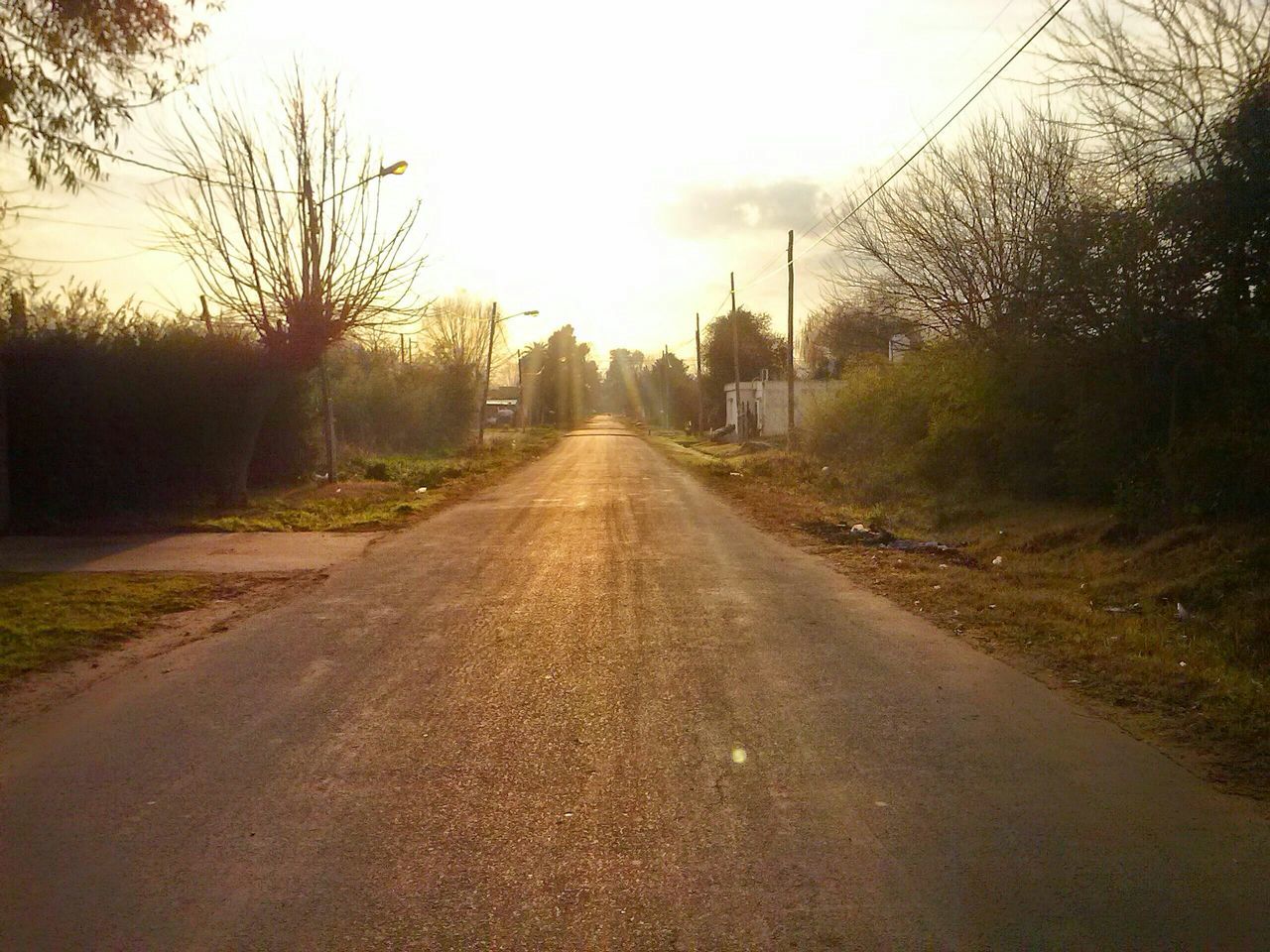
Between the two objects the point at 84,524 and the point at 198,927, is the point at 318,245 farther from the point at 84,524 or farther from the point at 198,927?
the point at 198,927

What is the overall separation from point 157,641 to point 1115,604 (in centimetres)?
887

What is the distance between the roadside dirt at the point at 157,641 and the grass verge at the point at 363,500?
205 inches

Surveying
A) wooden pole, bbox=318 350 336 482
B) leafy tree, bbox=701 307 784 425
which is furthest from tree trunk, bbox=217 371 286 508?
leafy tree, bbox=701 307 784 425

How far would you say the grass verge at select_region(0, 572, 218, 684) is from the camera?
8758 mm

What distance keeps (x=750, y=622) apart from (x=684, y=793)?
4340 millimetres

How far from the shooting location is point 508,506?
21.8 metres

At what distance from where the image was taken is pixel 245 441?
810 inches

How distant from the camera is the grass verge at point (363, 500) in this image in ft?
59.3

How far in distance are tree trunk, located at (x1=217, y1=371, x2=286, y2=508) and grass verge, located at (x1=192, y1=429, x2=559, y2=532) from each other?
374 millimetres

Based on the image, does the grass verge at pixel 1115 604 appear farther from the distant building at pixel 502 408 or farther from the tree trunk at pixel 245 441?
the distant building at pixel 502 408

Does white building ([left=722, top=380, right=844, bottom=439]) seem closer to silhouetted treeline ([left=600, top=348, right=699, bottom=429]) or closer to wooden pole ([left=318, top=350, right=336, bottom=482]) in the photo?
silhouetted treeline ([left=600, top=348, right=699, bottom=429])

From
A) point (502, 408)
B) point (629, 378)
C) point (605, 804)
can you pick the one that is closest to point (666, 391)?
point (502, 408)

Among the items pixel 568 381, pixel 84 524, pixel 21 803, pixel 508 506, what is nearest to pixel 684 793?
pixel 21 803

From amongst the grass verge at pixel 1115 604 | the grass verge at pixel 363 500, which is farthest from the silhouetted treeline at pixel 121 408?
the grass verge at pixel 1115 604
